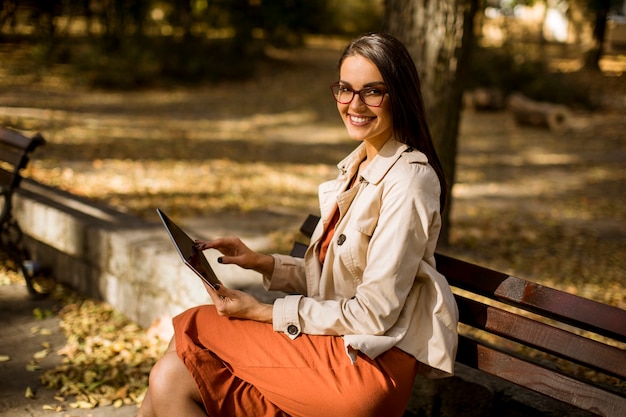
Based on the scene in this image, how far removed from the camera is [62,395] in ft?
11.5

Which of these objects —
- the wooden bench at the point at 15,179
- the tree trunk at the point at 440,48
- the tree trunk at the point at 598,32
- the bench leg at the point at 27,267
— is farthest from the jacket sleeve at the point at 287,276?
the tree trunk at the point at 598,32

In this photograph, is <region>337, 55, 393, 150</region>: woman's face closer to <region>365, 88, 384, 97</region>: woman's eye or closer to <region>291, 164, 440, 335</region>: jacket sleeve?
<region>365, 88, 384, 97</region>: woman's eye

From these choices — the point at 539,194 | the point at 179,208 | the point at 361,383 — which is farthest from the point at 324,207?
the point at 539,194

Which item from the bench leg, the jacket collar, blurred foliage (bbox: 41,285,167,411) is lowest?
blurred foliage (bbox: 41,285,167,411)

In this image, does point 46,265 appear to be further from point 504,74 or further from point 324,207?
point 504,74

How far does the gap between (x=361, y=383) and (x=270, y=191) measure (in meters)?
6.20

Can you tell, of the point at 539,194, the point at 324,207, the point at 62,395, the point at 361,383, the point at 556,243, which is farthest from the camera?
the point at 539,194

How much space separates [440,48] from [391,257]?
3453 mm

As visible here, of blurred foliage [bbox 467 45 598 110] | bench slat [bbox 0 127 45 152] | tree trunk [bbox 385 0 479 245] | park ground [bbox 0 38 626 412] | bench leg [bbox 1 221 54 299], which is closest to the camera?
bench slat [bbox 0 127 45 152]

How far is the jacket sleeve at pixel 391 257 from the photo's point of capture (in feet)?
7.66

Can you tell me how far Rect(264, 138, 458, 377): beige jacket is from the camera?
7.70ft

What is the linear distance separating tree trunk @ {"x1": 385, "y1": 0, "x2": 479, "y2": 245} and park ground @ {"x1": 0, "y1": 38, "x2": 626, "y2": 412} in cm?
122

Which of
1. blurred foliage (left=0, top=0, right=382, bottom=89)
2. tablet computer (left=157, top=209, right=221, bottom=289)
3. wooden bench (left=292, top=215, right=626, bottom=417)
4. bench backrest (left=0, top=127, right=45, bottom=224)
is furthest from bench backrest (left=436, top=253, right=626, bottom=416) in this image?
blurred foliage (left=0, top=0, right=382, bottom=89)

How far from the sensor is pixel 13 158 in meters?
4.60
